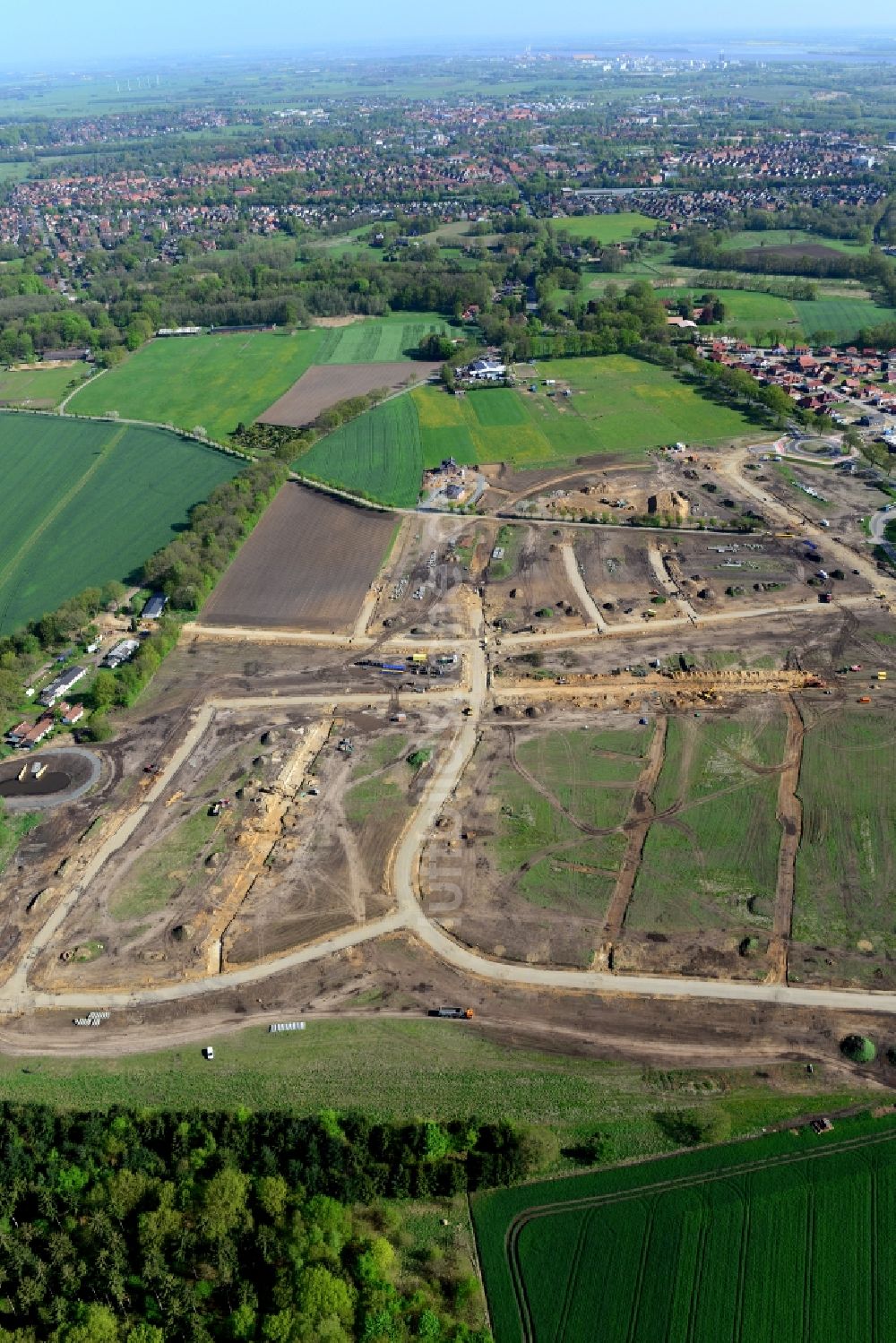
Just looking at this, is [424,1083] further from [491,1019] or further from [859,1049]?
[859,1049]

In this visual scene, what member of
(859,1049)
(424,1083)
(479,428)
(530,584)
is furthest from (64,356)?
(859,1049)

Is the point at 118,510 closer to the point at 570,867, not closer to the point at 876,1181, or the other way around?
the point at 570,867

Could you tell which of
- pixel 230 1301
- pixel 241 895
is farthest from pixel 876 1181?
pixel 241 895

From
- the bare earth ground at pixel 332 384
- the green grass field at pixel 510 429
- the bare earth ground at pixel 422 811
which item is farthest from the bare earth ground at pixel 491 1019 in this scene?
the bare earth ground at pixel 332 384

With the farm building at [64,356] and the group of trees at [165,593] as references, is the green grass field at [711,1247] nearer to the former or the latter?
the group of trees at [165,593]

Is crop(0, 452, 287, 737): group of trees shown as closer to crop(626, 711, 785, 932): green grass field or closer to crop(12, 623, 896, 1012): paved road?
crop(12, 623, 896, 1012): paved road

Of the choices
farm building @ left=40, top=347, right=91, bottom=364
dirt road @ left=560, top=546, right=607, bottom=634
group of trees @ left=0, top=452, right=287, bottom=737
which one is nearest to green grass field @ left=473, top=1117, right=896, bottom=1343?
dirt road @ left=560, top=546, right=607, bottom=634

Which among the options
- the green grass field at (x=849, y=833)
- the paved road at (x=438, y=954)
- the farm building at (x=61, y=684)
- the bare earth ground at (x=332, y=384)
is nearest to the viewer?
the paved road at (x=438, y=954)
